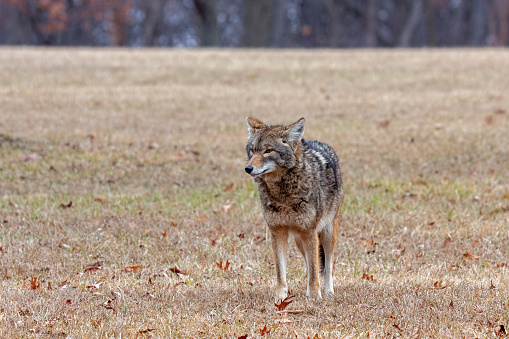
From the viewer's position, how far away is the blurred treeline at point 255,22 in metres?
40.9

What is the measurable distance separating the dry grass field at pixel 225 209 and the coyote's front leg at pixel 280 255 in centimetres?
15

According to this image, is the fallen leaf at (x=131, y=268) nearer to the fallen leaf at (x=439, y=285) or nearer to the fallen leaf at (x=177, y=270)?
the fallen leaf at (x=177, y=270)

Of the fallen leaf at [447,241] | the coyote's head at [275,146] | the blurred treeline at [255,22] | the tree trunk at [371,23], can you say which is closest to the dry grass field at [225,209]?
the fallen leaf at [447,241]

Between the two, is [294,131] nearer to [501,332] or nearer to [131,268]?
[501,332]

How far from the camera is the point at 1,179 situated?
38.7ft

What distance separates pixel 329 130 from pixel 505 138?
12.4 feet

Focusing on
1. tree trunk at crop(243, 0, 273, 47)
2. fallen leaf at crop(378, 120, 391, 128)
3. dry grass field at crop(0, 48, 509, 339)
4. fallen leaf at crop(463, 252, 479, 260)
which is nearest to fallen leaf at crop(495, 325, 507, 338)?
dry grass field at crop(0, 48, 509, 339)

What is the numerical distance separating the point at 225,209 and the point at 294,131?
3.81m

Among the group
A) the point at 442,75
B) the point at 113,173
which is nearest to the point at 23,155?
the point at 113,173

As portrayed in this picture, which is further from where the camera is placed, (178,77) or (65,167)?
(178,77)

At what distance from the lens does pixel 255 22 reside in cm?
3859

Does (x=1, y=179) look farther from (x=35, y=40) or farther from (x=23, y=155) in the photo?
(x=35, y=40)

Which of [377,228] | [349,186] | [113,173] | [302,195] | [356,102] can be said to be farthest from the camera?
[356,102]

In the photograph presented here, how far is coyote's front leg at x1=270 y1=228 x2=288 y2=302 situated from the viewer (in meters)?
6.53
